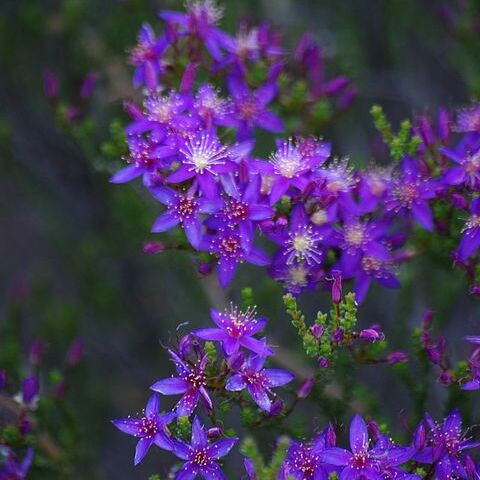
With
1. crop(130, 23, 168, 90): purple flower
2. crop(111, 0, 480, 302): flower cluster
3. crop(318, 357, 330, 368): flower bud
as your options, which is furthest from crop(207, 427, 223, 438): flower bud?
crop(130, 23, 168, 90): purple flower

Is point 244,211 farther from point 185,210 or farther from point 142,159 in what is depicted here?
point 142,159

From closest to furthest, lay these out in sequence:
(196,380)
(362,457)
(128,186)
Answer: (362,457)
(196,380)
(128,186)

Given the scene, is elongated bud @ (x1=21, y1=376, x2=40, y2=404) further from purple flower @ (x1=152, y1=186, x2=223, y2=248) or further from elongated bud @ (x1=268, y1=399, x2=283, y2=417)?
elongated bud @ (x1=268, y1=399, x2=283, y2=417)

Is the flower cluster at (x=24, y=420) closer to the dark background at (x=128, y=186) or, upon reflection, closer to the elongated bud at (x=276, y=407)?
the dark background at (x=128, y=186)

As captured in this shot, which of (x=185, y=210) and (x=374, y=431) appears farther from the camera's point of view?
(x=185, y=210)

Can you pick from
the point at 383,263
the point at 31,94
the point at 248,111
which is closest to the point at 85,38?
the point at 31,94

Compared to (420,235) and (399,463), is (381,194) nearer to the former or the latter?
(420,235)

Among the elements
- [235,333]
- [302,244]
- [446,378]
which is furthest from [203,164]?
[446,378]
